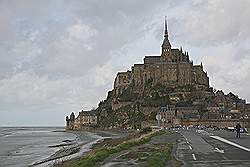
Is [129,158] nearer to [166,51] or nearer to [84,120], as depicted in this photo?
[166,51]

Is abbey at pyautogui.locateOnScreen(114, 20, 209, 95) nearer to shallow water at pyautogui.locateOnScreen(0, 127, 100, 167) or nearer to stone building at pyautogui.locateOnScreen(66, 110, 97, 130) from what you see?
stone building at pyautogui.locateOnScreen(66, 110, 97, 130)

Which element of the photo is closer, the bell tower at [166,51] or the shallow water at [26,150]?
the shallow water at [26,150]

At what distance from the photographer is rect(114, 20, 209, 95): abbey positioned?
518 ft

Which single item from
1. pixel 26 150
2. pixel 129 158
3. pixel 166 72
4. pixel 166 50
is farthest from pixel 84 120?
pixel 129 158

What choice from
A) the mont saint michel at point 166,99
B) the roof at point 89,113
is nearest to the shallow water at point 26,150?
the mont saint michel at point 166,99

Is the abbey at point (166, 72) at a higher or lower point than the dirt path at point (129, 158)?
higher

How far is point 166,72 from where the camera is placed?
6284 inches

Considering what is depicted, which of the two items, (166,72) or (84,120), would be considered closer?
(166,72)

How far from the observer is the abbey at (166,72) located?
158 m

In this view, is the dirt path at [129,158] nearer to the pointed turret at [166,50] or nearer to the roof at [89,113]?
the pointed turret at [166,50]

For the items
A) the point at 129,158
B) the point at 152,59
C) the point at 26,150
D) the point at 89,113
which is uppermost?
the point at 152,59

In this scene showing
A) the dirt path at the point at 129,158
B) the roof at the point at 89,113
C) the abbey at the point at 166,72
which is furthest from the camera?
the roof at the point at 89,113

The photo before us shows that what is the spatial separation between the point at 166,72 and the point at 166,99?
13.0 metres

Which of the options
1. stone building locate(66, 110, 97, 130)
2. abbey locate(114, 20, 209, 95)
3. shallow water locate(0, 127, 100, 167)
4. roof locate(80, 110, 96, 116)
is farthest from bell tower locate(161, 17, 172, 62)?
shallow water locate(0, 127, 100, 167)
